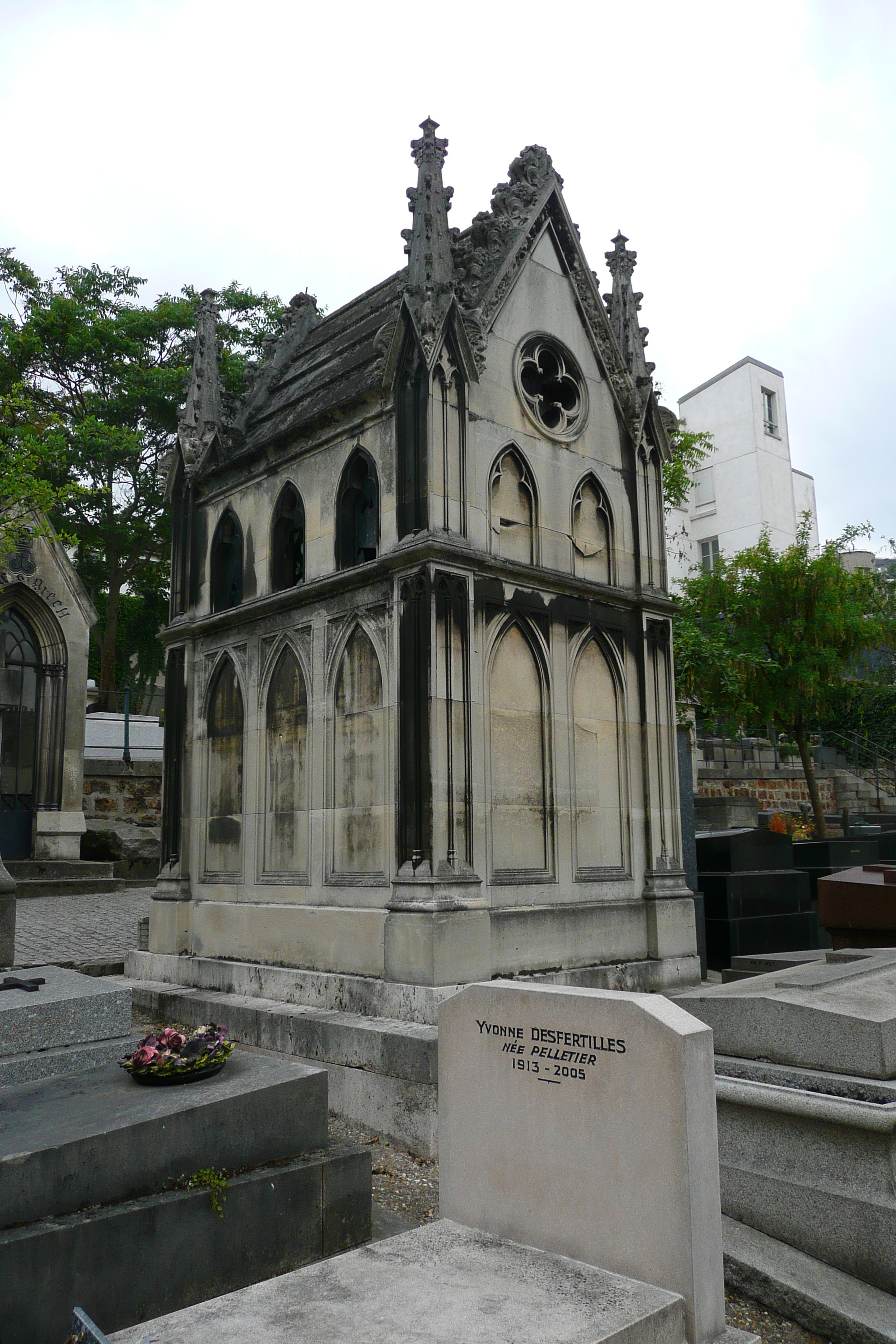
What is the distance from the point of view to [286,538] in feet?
31.4

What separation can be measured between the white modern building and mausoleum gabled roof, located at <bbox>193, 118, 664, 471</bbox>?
33.6 meters

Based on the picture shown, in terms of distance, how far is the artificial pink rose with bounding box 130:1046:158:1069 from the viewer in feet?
17.3

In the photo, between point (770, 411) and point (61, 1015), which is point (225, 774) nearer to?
point (61, 1015)

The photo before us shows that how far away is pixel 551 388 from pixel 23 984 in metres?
6.14

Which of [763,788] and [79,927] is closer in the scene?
[79,927]

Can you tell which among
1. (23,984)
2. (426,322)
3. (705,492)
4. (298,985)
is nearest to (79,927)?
(298,985)

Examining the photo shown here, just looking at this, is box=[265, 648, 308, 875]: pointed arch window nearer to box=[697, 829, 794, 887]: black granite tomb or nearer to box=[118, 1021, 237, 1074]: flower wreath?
box=[118, 1021, 237, 1074]: flower wreath

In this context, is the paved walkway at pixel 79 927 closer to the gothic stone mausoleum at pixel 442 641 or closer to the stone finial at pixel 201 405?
the gothic stone mausoleum at pixel 442 641

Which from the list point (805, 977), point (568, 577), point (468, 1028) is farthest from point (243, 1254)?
point (568, 577)

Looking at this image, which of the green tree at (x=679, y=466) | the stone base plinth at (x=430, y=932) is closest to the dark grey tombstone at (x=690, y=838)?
the stone base plinth at (x=430, y=932)

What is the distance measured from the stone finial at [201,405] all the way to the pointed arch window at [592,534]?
3753 millimetres

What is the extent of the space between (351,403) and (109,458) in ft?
72.3

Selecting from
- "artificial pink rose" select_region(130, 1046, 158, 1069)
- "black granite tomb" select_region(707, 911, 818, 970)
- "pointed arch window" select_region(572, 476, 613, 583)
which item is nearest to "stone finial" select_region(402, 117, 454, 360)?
"pointed arch window" select_region(572, 476, 613, 583)

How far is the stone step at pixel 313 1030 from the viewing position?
673 cm
